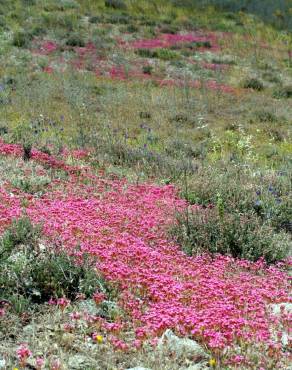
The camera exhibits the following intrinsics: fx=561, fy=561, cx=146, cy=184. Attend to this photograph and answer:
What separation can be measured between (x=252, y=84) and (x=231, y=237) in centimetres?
1569

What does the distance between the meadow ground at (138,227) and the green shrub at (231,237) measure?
2 centimetres

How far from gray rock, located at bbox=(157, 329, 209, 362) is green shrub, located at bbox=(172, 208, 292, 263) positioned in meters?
2.00

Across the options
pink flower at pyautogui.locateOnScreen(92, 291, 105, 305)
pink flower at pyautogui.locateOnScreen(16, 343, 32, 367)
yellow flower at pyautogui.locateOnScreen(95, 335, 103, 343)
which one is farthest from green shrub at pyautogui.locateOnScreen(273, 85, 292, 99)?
pink flower at pyautogui.locateOnScreen(16, 343, 32, 367)

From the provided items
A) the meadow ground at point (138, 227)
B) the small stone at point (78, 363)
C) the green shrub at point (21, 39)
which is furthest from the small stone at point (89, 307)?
the green shrub at point (21, 39)

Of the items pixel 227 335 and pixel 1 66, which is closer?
pixel 227 335

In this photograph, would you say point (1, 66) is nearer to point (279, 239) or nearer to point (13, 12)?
point (13, 12)

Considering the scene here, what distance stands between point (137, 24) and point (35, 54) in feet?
25.4

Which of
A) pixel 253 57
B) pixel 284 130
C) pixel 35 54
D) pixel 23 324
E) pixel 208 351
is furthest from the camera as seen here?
pixel 253 57

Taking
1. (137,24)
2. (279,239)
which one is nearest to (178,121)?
(279,239)

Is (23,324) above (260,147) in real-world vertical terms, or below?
above

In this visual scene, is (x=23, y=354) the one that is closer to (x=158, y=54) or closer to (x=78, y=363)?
(x=78, y=363)

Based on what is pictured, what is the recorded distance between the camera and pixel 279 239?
7.00m

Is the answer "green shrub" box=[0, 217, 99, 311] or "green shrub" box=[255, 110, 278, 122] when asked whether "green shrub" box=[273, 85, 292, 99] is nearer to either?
"green shrub" box=[255, 110, 278, 122]

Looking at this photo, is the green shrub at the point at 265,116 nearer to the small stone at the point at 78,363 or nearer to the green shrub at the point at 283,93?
the green shrub at the point at 283,93
